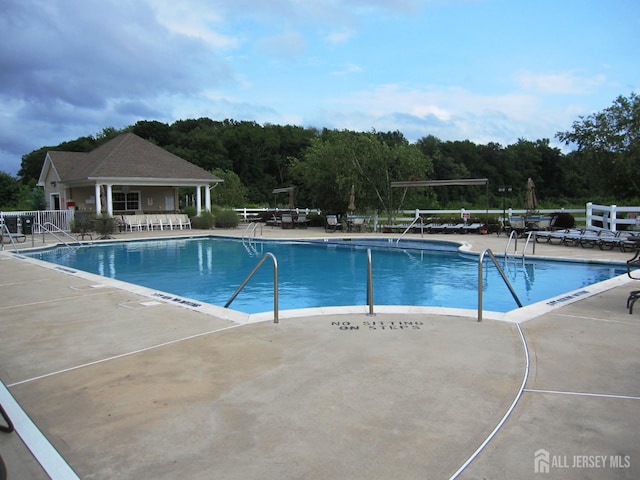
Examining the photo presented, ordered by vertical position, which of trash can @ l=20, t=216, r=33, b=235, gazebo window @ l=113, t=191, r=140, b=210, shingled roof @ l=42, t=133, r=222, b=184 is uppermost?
shingled roof @ l=42, t=133, r=222, b=184

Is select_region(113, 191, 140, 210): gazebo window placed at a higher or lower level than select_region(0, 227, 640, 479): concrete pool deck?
higher

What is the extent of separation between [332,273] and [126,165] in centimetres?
1679

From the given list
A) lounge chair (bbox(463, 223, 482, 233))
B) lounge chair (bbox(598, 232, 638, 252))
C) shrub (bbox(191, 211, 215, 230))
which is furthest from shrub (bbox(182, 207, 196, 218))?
lounge chair (bbox(598, 232, 638, 252))

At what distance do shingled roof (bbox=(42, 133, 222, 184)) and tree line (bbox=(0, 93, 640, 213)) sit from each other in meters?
5.17

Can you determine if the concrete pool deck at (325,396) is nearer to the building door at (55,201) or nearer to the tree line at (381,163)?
the tree line at (381,163)

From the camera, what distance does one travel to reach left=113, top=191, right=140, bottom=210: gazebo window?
26.9 metres

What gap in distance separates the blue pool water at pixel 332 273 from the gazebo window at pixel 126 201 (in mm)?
9845

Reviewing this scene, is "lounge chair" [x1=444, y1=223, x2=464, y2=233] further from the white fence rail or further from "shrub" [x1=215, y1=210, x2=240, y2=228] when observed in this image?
"shrub" [x1=215, y1=210, x2=240, y2=228]

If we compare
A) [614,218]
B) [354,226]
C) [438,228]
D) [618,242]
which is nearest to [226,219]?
[354,226]

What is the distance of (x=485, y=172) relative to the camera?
202ft

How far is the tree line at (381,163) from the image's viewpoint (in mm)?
21267

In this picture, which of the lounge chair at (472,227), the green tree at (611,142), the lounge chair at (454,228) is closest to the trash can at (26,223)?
the lounge chair at (454,228)

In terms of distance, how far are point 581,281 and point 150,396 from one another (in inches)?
359

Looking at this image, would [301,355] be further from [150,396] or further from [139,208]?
[139,208]
